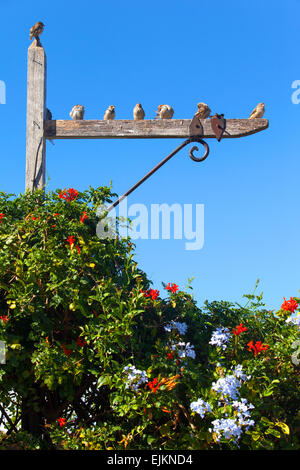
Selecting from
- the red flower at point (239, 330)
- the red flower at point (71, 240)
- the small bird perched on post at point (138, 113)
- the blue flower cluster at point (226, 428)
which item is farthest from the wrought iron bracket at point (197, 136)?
the blue flower cluster at point (226, 428)

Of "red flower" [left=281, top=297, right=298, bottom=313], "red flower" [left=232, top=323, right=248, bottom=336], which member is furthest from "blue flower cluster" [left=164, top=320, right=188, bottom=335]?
"red flower" [left=281, top=297, right=298, bottom=313]

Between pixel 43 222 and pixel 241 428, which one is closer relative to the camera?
pixel 241 428

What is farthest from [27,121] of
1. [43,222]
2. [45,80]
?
[43,222]

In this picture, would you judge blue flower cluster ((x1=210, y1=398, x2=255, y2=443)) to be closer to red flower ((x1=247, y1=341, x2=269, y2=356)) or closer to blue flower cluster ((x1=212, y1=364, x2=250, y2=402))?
blue flower cluster ((x1=212, y1=364, x2=250, y2=402))

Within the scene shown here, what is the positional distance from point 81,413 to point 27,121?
133 inches

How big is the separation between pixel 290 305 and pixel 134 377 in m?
1.59

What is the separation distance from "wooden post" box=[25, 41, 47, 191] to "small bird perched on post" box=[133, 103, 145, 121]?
1.06 m

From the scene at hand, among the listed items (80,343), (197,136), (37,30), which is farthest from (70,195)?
(37,30)

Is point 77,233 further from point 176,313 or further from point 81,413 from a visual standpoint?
point 81,413

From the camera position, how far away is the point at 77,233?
392 cm

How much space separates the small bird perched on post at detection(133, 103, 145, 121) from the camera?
18.7 ft

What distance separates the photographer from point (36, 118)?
Result: 18.6 ft

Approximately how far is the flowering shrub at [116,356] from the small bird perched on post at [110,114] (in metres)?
1.88

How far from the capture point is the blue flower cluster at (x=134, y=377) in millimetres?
3355
